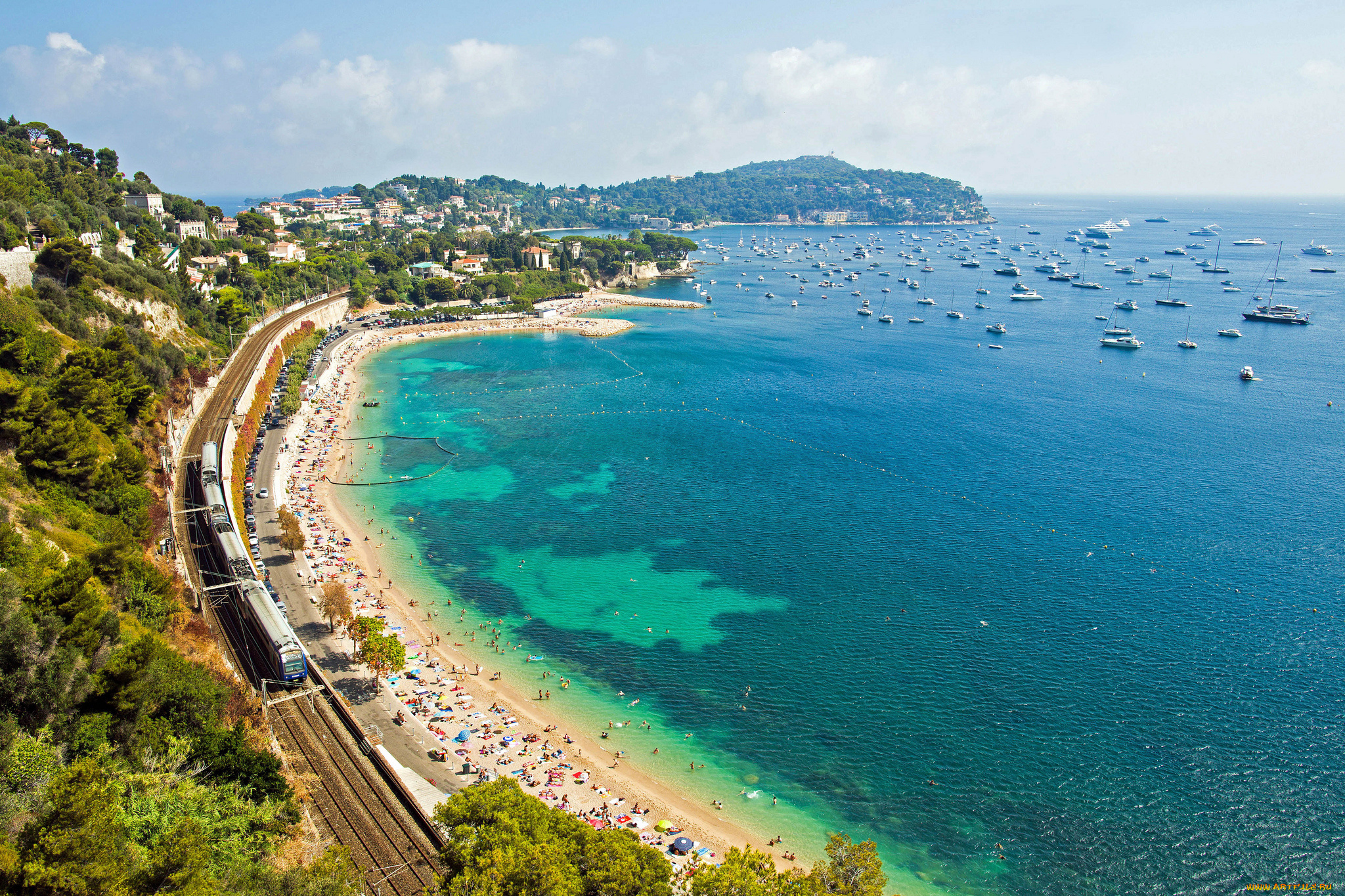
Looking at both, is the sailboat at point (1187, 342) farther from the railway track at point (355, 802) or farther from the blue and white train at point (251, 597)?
the railway track at point (355, 802)

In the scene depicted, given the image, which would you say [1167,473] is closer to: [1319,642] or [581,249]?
A: [1319,642]

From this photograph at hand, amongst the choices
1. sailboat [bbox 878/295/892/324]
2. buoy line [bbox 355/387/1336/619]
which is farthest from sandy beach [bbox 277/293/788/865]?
sailboat [bbox 878/295/892/324]

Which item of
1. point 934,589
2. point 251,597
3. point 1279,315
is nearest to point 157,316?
point 251,597

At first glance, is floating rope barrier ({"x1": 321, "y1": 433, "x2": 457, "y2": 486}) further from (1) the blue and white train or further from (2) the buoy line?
(1) the blue and white train

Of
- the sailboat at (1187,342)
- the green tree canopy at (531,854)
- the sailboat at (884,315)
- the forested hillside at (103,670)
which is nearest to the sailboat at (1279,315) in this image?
the sailboat at (1187,342)

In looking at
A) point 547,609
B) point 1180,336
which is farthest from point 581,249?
point 547,609

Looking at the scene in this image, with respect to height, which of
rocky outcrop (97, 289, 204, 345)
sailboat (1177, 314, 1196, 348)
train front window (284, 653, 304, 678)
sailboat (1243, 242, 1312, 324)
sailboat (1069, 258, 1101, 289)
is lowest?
train front window (284, 653, 304, 678)

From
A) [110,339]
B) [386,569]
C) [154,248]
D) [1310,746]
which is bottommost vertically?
[1310,746]
